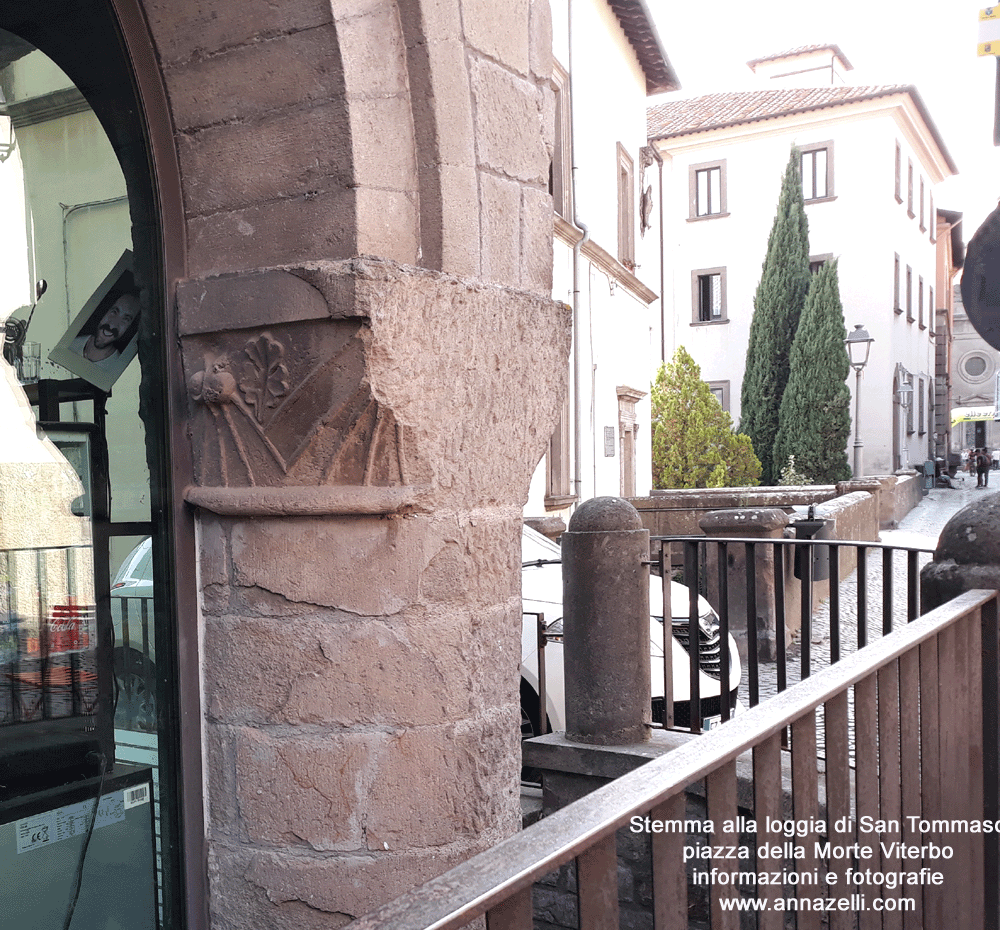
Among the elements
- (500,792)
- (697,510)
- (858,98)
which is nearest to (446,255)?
(500,792)

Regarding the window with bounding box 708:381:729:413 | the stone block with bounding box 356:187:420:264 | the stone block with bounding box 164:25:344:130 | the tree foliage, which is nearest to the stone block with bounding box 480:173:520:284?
the stone block with bounding box 356:187:420:264

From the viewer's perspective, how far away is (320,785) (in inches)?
82.1

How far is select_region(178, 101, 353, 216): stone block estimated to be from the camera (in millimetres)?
2043

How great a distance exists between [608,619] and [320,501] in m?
2.14

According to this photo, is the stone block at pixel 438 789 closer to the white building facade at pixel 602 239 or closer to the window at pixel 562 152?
the white building facade at pixel 602 239

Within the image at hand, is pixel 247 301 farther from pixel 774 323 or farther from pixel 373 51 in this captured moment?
pixel 774 323

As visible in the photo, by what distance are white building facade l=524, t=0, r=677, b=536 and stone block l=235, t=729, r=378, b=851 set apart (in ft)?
26.5

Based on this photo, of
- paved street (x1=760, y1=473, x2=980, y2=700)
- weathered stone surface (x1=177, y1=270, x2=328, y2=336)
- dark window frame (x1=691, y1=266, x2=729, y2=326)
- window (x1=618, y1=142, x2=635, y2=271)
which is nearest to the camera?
weathered stone surface (x1=177, y1=270, x2=328, y2=336)

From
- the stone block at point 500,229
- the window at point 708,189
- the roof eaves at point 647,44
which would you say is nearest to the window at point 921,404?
the window at point 708,189

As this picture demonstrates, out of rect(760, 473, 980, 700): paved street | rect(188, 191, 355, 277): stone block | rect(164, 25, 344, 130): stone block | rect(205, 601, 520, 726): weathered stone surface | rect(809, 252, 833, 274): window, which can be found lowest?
rect(760, 473, 980, 700): paved street

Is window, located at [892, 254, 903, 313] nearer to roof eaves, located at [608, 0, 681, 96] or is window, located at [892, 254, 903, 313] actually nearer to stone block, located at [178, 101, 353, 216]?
roof eaves, located at [608, 0, 681, 96]

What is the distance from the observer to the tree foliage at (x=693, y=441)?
21141 millimetres

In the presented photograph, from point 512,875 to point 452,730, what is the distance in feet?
4.01

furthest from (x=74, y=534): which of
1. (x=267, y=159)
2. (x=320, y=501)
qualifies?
(x=267, y=159)
